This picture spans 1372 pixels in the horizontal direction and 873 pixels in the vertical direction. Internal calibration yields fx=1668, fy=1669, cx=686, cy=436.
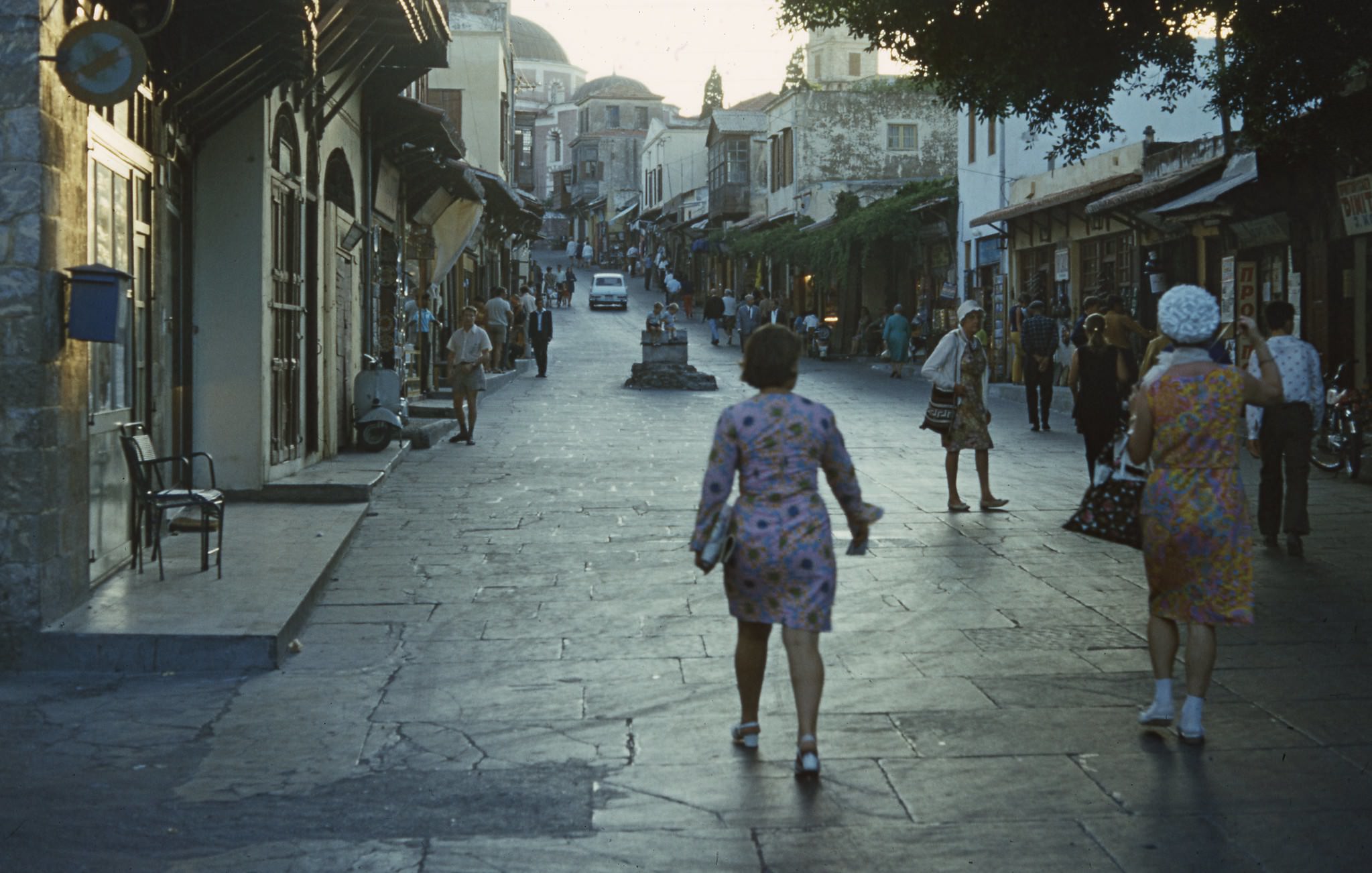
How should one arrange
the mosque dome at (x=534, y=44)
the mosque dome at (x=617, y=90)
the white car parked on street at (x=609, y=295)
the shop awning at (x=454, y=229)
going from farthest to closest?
the mosque dome at (x=534, y=44) < the mosque dome at (x=617, y=90) < the white car parked on street at (x=609, y=295) < the shop awning at (x=454, y=229)

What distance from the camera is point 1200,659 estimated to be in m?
5.63

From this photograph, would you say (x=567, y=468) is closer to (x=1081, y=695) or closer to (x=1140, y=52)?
(x=1140, y=52)

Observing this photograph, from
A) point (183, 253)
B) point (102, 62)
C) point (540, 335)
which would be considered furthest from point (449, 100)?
point (102, 62)

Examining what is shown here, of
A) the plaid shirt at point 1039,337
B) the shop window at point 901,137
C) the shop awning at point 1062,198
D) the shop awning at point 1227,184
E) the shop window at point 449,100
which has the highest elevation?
the shop window at point 901,137

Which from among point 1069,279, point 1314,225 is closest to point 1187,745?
point 1314,225

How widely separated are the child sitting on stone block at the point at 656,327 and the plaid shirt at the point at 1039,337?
32.6 feet

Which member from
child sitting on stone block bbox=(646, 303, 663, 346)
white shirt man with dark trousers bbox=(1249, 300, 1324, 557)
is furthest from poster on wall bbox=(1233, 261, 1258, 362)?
child sitting on stone block bbox=(646, 303, 663, 346)

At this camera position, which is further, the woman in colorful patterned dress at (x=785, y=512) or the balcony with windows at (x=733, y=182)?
the balcony with windows at (x=733, y=182)

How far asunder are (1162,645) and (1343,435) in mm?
9600

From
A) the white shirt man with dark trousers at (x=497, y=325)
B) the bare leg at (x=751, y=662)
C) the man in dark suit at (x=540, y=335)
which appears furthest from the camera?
the man in dark suit at (x=540, y=335)

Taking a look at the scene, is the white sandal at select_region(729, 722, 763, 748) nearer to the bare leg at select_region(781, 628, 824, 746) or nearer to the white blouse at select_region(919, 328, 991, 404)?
the bare leg at select_region(781, 628, 824, 746)

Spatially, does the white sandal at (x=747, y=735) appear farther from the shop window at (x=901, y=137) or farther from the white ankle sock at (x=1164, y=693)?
the shop window at (x=901, y=137)

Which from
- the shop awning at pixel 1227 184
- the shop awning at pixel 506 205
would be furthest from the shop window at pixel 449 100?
the shop awning at pixel 1227 184

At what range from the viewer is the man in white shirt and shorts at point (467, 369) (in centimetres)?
1788
